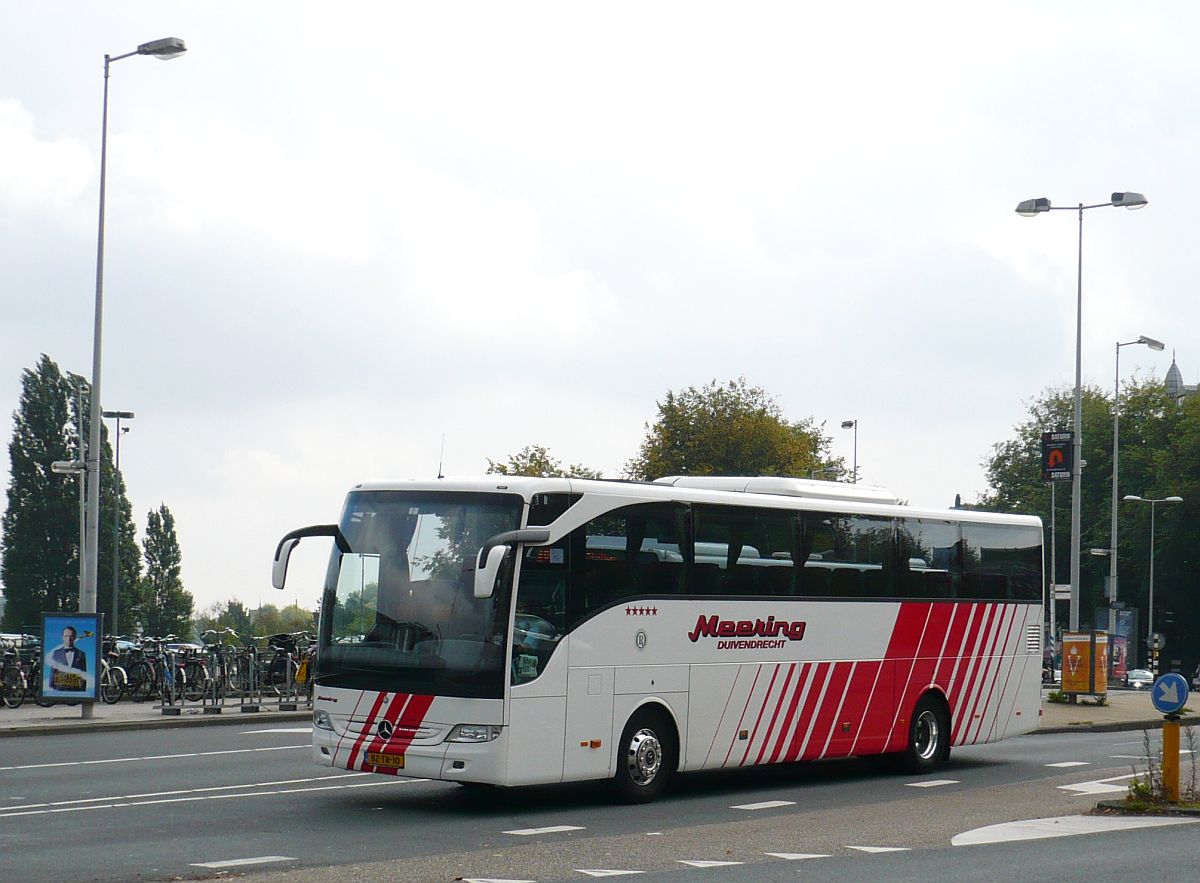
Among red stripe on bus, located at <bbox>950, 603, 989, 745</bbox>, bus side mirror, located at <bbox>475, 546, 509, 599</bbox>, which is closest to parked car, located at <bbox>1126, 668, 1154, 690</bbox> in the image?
red stripe on bus, located at <bbox>950, 603, 989, 745</bbox>

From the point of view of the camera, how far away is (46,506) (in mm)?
77812

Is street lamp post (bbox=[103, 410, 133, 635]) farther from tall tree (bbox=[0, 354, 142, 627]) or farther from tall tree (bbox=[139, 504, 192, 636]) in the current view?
tall tree (bbox=[139, 504, 192, 636])

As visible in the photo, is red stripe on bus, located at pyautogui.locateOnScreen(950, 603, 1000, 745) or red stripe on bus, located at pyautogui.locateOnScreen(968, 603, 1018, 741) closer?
red stripe on bus, located at pyautogui.locateOnScreen(950, 603, 1000, 745)

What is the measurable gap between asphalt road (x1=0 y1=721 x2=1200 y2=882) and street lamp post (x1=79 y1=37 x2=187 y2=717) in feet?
22.0

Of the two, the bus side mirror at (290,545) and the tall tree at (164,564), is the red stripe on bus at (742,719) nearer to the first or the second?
the bus side mirror at (290,545)

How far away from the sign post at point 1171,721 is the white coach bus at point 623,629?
3808mm

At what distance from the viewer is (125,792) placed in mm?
15477

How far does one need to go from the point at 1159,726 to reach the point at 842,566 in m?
13.7

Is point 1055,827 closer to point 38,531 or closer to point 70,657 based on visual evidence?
point 70,657

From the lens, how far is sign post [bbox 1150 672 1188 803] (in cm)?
1414

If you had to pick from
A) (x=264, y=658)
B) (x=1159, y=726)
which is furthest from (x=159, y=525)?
(x=1159, y=726)

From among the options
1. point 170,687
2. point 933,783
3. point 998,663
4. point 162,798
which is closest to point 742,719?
point 933,783

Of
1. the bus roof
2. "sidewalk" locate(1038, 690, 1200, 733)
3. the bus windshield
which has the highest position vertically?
the bus roof

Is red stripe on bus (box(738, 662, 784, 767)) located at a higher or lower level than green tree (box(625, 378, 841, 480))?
lower
